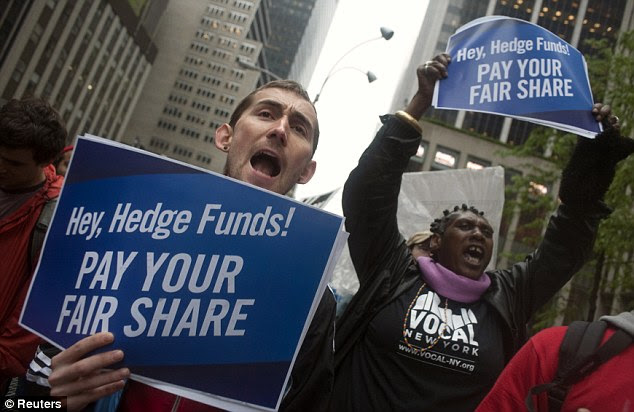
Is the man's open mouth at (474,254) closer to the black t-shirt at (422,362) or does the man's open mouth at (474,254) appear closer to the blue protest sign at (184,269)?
the black t-shirt at (422,362)

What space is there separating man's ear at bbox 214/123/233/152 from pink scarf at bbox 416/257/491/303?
4.70ft

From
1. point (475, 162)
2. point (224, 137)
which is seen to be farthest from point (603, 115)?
point (475, 162)

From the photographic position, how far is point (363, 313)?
99.4 inches

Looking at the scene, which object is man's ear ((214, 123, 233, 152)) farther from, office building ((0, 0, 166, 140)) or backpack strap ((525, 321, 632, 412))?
office building ((0, 0, 166, 140))

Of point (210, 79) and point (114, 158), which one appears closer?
point (114, 158)

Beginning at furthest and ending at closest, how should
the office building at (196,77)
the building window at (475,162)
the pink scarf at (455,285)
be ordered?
the office building at (196,77) → the building window at (475,162) → the pink scarf at (455,285)

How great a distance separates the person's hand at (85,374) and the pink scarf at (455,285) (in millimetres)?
1865

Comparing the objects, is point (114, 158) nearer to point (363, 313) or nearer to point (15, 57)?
point (363, 313)

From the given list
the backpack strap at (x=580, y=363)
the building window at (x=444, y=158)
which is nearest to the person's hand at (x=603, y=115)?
the backpack strap at (x=580, y=363)

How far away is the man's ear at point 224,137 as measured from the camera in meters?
1.88

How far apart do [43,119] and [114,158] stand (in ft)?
5.59

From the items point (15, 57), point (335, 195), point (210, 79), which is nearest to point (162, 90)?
point (210, 79)

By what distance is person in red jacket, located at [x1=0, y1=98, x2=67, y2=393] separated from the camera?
204 cm

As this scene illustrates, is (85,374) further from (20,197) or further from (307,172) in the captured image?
(20,197)
